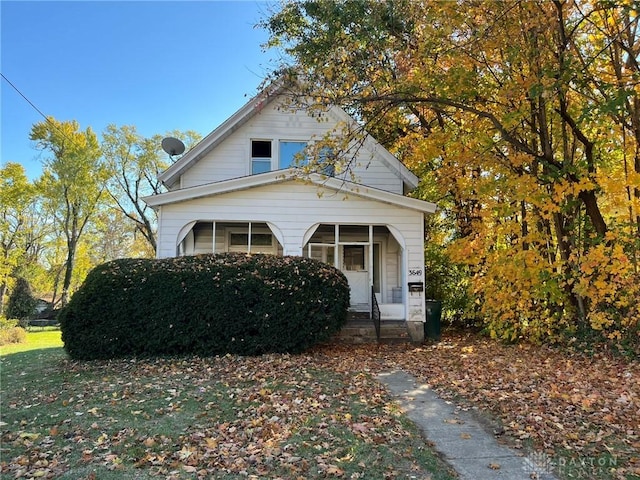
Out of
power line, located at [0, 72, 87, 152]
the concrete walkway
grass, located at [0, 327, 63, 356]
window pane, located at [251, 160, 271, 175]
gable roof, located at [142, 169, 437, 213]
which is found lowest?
grass, located at [0, 327, 63, 356]

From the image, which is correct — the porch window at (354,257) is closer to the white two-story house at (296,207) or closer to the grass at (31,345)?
the white two-story house at (296,207)

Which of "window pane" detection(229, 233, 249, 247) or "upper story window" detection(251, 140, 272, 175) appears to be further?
"upper story window" detection(251, 140, 272, 175)

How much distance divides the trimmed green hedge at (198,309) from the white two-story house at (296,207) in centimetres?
231

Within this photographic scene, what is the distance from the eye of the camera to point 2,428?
488 centimetres

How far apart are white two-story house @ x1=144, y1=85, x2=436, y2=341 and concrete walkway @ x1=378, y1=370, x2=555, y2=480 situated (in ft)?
18.2

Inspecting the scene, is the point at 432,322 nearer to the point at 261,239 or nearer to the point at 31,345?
the point at 261,239

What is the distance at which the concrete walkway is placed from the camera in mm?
3676

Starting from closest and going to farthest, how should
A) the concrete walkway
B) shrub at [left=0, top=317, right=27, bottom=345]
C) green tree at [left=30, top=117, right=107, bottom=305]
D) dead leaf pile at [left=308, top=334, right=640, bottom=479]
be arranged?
the concrete walkway
dead leaf pile at [left=308, top=334, right=640, bottom=479]
shrub at [left=0, top=317, right=27, bottom=345]
green tree at [left=30, top=117, right=107, bottom=305]

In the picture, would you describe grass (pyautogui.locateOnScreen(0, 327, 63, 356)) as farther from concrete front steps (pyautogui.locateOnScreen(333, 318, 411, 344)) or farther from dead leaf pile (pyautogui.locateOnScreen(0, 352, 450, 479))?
concrete front steps (pyautogui.locateOnScreen(333, 318, 411, 344))

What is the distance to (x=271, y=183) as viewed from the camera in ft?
36.2

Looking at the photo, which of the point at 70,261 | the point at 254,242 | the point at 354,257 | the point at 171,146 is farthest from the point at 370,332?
the point at 70,261

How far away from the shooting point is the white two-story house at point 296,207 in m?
11.0

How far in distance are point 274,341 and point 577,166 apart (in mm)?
6940

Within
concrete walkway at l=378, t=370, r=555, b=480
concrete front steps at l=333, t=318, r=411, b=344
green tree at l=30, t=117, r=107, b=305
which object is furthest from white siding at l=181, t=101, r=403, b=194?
green tree at l=30, t=117, r=107, b=305
